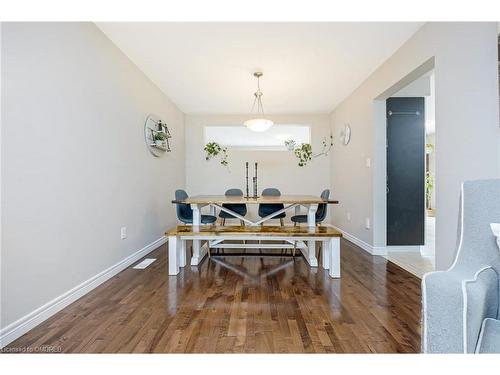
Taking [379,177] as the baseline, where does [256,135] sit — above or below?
above

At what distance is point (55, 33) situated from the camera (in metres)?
1.77

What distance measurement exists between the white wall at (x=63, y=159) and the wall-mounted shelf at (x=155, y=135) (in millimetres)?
247

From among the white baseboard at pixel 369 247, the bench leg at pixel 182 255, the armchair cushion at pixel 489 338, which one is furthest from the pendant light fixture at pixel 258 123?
the armchair cushion at pixel 489 338

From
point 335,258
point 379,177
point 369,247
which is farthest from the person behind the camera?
point 369,247

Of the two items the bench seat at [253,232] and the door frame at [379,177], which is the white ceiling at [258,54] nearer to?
the door frame at [379,177]

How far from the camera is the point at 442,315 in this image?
2.87ft

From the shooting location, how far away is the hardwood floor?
139 centimetres

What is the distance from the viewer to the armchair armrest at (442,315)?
855mm

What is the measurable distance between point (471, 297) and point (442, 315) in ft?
0.37

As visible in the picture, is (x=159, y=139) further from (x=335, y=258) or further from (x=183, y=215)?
(x=335, y=258)

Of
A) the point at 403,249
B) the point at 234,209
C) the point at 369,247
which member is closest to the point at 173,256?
the point at 234,209
